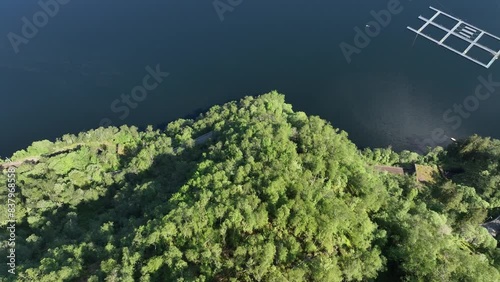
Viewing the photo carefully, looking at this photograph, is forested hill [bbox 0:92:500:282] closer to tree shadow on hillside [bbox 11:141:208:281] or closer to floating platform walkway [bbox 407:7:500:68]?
tree shadow on hillside [bbox 11:141:208:281]

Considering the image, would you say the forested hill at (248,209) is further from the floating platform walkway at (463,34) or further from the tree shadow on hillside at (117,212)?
the floating platform walkway at (463,34)

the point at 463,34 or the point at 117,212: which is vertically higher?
the point at 463,34

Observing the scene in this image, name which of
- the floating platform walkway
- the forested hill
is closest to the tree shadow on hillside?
the forested hill

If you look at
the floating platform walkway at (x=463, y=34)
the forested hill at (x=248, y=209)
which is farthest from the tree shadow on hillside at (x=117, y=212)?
the floating platform walkway at (x=463, y=34)

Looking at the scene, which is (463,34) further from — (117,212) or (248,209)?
(117,212)

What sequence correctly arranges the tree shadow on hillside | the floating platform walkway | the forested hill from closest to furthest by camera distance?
the forested hill → the tree shadow on hillside → the floating platform walkway

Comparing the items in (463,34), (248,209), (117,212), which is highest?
(463,34)

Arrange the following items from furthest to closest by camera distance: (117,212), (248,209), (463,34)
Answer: (463,34), (117,212), (248,209)

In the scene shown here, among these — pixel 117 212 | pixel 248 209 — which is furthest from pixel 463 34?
pixel 117 212
